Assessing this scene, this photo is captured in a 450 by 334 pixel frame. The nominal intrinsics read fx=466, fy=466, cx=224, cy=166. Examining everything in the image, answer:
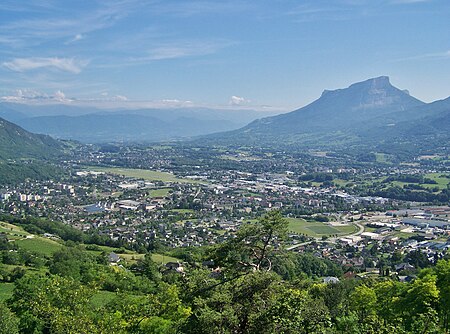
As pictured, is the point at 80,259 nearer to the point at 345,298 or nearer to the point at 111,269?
the point at 111,269

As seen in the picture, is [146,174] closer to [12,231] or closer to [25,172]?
[25,172]

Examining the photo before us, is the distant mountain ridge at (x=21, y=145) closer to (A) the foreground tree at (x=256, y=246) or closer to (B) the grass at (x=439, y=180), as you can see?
(B) the grass at (x=439, y=180)

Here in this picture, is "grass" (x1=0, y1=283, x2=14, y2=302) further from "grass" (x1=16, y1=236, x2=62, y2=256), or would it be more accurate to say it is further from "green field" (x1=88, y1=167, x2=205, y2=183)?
"green field" (x1=88, y1=167, x2=205, y2=183)

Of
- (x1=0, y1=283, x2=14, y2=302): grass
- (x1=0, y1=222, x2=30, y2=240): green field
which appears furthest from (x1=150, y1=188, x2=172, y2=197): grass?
(x1=0, y1=283, x2=14, y2=302): grass

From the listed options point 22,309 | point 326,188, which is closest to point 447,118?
point 326,188

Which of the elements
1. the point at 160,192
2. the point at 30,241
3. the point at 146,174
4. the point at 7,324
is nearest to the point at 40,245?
the point at 30,241
